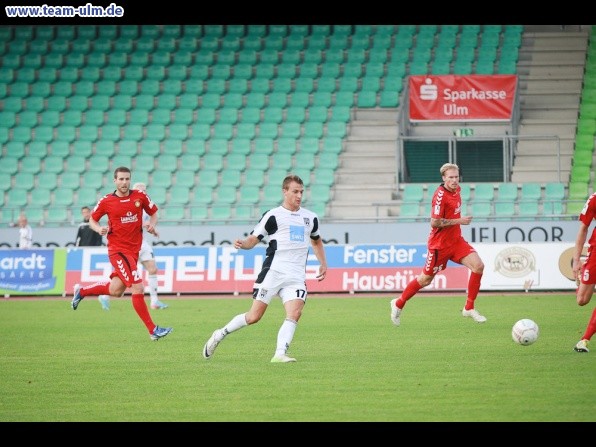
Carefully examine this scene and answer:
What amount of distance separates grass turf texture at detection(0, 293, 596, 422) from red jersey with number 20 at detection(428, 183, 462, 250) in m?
1.31

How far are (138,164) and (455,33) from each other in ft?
42.9

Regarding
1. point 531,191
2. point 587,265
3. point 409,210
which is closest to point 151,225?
point 587,265

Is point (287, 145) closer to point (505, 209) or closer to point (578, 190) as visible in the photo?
point (505, 209)

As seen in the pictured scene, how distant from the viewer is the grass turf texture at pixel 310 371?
7812mm

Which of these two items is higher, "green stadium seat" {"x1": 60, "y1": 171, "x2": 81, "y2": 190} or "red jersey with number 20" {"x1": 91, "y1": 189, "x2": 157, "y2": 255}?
"green stadium seat" {"x1": 60, "y1": 171, "x2": 81, "y2": 190}

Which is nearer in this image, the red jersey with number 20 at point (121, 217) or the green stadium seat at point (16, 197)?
the red jersey with number 20 at point (121, 217)

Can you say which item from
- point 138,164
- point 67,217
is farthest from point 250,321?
point 138,164

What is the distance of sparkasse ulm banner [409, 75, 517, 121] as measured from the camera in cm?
3048

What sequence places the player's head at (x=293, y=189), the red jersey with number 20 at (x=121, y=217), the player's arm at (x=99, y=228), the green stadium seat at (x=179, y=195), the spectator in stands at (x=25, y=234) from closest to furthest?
the player's head at (x=293, y=189) < the player's arm at (x=99, y=228) < the red jersey with number 20 at (x=121, y=217) < the spectator in stands at (x=25, y=234) < the green stadium seat at (x=179, y=195)

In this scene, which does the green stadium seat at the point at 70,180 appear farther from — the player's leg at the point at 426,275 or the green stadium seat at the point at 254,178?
the player's leg at the point at 426,275

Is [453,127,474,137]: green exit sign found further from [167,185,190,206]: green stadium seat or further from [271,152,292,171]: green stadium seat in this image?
[167,185,190,206]: green stadium seat

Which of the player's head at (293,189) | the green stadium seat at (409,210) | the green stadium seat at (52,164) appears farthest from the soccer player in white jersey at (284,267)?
the green stadium seat at (52,164)

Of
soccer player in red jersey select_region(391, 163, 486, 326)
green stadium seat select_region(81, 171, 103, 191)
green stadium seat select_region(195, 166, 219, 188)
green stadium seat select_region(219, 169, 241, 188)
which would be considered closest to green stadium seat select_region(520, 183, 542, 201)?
green stadium seat select_region(219, 169, 241, 188)

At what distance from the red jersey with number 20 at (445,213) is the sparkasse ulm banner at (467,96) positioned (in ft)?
53.2
